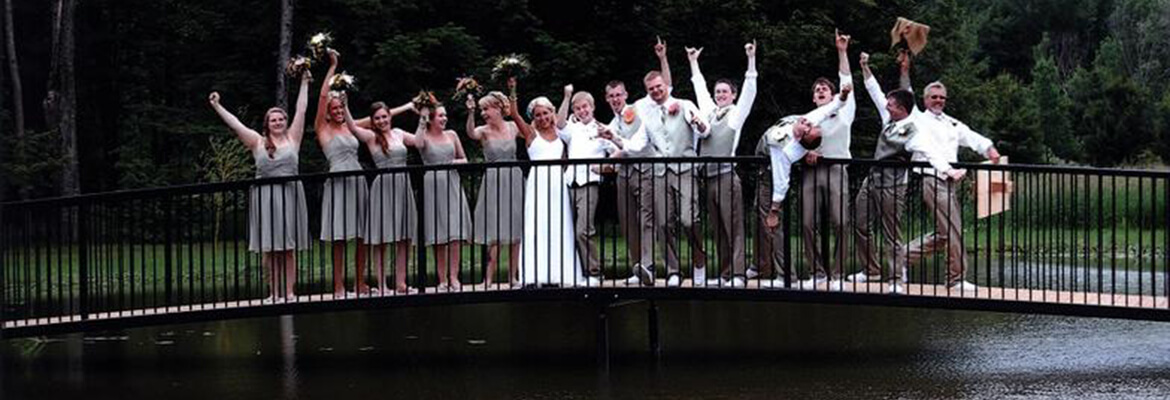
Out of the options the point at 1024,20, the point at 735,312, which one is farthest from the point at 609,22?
the point at 1024,20

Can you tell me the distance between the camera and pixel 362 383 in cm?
1113

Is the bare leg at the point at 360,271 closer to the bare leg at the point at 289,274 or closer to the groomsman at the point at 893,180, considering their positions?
the bare leg at the point at 289,274

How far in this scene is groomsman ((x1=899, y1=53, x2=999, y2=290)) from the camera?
1186cm

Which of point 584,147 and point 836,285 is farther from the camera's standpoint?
point 584,147

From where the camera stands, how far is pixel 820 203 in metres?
12.2

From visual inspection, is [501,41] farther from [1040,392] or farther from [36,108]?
[1040,392]

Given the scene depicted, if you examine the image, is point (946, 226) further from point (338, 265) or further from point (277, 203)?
point (277, 203)

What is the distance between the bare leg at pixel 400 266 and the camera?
12.2 m

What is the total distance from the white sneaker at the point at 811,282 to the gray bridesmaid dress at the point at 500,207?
1913 millimetres

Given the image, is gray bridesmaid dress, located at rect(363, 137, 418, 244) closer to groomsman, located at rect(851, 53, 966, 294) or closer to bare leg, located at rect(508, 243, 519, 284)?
bare leg, located at rect(508, 243, 519, 284)

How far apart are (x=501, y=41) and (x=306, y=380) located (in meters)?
22.4

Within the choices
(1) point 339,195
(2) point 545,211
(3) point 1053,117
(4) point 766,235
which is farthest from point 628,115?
(3) point 1053,117

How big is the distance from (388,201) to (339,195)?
1.09 feet

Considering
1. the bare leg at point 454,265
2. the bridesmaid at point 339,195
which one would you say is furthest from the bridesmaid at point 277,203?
the bare leg at point 454,265
